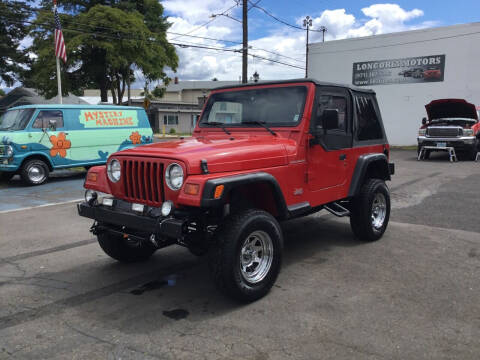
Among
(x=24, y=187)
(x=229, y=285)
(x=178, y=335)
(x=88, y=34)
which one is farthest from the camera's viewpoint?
(x=88, y=34)

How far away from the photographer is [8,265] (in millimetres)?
4980

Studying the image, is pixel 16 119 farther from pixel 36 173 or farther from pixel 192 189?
pixel 192 189

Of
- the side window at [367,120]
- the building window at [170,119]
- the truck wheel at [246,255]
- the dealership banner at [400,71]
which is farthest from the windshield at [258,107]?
the building window at [170,119]

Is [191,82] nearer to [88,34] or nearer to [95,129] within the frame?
[88,34]

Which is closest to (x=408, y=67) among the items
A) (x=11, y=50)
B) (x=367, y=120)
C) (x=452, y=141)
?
(x=452, y=141)

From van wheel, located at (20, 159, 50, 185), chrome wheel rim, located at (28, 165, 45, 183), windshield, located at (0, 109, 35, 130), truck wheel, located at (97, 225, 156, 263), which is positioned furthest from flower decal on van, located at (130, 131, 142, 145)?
truck wheel, located at (97, 225, 156, 263)

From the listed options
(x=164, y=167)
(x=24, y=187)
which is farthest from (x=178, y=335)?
(x=24, y=187)

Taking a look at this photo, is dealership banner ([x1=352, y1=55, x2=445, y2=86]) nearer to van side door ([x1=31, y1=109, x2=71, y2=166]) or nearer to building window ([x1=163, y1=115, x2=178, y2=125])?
van side door ([x1=31, y1=109, x2=71, y2=166])

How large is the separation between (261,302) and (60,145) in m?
9.60

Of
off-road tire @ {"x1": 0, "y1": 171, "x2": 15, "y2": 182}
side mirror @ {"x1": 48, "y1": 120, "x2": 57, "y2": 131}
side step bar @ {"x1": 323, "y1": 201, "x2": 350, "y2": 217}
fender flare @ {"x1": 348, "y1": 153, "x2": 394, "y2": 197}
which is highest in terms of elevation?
side mirror @ {"x1": 48, "y1": 120, "x2": 57, "y2": 131}

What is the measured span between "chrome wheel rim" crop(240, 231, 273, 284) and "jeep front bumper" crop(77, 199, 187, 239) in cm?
72

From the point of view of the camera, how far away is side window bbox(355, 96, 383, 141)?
556 centimetres

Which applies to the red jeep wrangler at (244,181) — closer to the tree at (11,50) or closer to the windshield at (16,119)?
the windshield at (16,119)

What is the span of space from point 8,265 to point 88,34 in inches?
995
